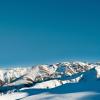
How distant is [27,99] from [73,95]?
46.7 feet

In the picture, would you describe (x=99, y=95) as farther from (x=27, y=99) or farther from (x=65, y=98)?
(x=27, y=99)

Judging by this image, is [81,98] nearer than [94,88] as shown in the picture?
Yes

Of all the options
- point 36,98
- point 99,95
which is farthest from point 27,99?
point 99,95

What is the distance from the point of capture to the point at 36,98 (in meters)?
148

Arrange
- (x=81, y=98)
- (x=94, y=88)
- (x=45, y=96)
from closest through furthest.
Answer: (x=81, y=98) → (x=45, y=96) → (x=94, y=88)

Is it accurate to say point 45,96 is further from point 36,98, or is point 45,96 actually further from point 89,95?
point 89,95

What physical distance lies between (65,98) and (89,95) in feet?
24.0

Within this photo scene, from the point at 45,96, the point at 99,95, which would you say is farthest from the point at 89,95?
the point at 45,96

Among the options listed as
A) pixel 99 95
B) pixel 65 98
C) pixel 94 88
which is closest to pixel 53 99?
pixel 65 98

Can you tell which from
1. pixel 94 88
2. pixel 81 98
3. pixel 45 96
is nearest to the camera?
pixel 81 98

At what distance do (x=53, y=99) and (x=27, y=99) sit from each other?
9.79 metres

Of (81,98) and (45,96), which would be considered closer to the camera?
(81,98)

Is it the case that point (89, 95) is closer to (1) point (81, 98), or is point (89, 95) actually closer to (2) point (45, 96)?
(1) point (81, 98)

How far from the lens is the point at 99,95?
140250 millimetres
